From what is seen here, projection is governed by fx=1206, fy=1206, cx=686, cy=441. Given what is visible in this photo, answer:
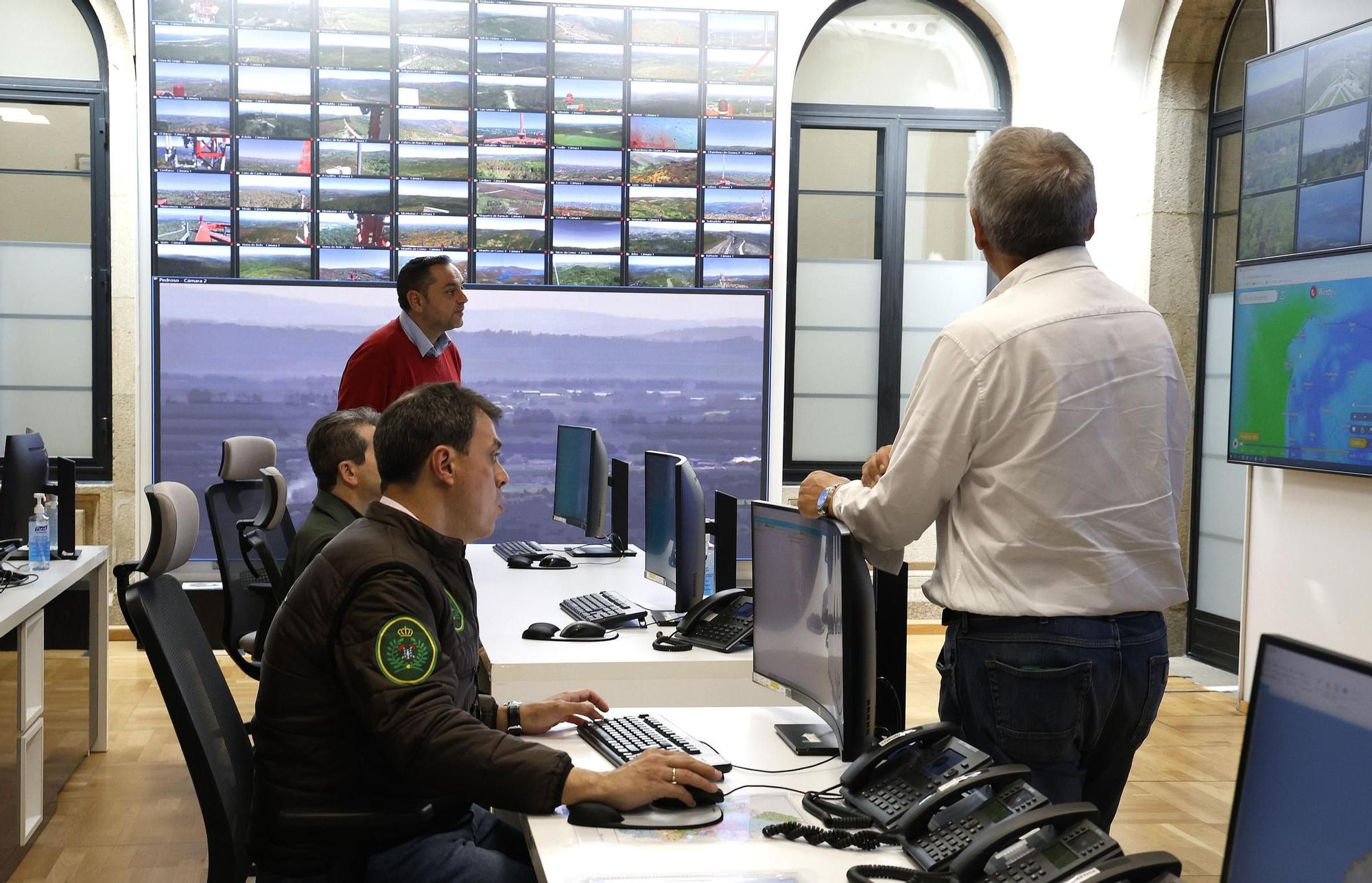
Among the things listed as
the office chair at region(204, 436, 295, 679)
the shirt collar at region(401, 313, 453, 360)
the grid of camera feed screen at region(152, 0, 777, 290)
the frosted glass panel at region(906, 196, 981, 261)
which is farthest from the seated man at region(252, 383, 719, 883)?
the frosted glass panel at region(906, 196, 981, 261)

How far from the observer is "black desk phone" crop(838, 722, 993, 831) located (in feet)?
5.10

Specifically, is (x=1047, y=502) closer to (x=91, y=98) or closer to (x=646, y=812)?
(x=646, y=812)

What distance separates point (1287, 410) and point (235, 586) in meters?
3.70

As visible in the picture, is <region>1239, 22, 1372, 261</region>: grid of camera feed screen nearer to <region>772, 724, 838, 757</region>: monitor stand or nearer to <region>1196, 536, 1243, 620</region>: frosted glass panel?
<region>1196, 536, 1243, 620</region>: frosted glass panel

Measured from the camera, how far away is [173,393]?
5844 mm

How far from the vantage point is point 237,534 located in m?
4.27

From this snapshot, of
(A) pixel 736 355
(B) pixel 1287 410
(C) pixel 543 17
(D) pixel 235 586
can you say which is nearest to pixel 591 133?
(C) pixel 543 17

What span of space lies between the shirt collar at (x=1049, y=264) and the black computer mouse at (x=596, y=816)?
0.96m

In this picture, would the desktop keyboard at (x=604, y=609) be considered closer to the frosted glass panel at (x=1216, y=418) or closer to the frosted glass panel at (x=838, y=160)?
the frosted glass panel at (x=1216, y=418)

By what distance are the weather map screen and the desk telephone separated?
2.23 meters

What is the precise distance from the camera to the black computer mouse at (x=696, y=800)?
5.60 ft

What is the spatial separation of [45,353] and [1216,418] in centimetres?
567

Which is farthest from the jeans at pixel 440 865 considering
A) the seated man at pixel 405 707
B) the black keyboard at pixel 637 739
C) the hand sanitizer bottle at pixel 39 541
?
the hand sanitizer bottle at pixel 39 541

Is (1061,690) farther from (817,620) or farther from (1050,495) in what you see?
(817,620)
